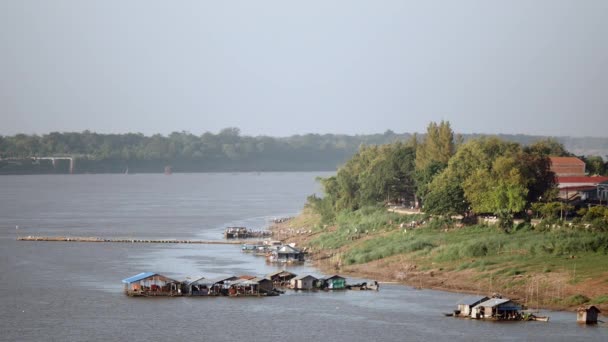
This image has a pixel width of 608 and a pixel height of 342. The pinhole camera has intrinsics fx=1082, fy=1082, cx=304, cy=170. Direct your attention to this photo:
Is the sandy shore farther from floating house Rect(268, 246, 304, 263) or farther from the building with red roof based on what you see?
the building with red roof

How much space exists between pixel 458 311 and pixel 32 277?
29.4 metres

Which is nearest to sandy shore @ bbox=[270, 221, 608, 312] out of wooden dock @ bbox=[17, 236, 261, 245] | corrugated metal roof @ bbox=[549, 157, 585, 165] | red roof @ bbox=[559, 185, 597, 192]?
wooden dock @ bbox=[17, 236, 261, 245]

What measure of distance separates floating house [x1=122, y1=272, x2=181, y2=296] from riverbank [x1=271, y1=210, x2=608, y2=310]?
13.1 m

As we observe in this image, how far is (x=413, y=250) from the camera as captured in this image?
72.8 metres

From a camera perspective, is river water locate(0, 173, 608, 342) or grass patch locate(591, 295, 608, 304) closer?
river water locate(0, 173, 608, 342)

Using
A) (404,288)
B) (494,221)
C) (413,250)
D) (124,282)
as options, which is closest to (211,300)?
(124,282)

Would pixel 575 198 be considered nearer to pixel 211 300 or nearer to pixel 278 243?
pixel 278 243

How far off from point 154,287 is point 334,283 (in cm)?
1060

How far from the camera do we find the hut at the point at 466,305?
5494cm

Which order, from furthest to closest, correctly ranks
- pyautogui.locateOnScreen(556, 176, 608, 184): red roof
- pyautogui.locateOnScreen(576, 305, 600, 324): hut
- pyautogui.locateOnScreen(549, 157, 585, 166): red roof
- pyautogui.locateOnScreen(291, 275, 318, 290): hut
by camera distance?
1. pyautogui.locateOnScreen(549, 157, 585, 166): red roof
2. pyautogui.locateOnScreen(556, 176, 608, 184): red roof
3. pyautogui.locateOnScreen(291, 275, 318, 290): hut
4. pyautogui.locateOnScreen(576, 305, 600, 324): hut

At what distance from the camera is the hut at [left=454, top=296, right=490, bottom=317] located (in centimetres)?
5494

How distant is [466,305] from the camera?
55.1m

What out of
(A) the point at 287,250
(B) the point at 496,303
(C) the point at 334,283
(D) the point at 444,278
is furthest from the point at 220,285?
(B) the point at 496,303

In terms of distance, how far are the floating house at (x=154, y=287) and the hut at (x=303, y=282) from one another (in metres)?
6.89
